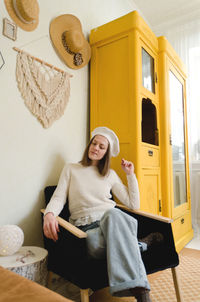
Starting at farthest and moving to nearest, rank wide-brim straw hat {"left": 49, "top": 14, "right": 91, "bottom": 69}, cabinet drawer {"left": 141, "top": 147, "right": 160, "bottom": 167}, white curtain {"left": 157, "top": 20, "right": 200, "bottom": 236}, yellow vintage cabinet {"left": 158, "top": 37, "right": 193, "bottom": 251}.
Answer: white curtain {"left": 157, "top": 20, "right": 200, "bottom": 236}
yellow vintage cabinet {"left": 158, "top": 37, "right": 193, "bottom": 251}
cabinet drawer {"left": 141, "top": 147, "right": 160, "bottom": 167}
wide-brim straw hat {"left": 49, "top": 14, "right": 91, "bottom": 69}

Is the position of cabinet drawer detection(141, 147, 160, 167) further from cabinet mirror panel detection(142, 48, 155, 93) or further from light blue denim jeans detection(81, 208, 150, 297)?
light blue denim jeans detection(81, 208, 150, 297)

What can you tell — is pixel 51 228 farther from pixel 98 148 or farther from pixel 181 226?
pixel 181 226

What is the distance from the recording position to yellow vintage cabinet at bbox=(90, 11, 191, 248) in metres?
1.96

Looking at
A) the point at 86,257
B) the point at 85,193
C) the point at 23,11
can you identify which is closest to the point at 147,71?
the point at 23,11

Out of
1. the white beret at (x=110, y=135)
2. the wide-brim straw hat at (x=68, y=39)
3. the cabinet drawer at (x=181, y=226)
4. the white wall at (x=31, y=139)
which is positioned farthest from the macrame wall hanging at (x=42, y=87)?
the cabinet drawer at (x=181, y=226)

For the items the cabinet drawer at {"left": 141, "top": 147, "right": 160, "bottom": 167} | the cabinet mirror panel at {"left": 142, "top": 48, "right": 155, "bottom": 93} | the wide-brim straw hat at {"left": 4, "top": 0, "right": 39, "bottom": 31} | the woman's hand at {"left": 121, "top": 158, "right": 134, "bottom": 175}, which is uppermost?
the wide-brim straw hat at {"left": 4, "top": 0, "right": 39, "bottom": 31}

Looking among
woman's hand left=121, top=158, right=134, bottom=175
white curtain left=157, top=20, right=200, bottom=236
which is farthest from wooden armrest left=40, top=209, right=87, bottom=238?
white curtain left=157, top=20, right=200, bottom=236

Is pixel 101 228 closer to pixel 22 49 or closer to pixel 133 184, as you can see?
pixel 133 184

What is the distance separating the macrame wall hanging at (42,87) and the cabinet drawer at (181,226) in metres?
1.55

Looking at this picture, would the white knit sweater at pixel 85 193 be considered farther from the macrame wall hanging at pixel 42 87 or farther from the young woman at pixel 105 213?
the macrame wall hanging at pixel 42 87

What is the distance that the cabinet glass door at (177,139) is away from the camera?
2523 millimetres

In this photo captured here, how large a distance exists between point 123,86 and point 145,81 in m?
0.25

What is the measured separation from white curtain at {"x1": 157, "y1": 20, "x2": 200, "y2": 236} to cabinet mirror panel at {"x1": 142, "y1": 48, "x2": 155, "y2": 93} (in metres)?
1.11

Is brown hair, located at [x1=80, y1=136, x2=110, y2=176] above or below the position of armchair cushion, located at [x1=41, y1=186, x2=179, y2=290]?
above
